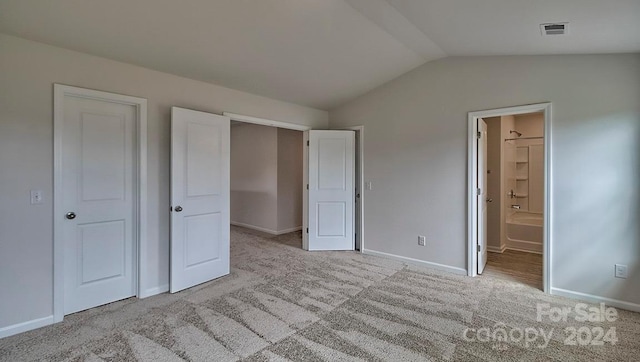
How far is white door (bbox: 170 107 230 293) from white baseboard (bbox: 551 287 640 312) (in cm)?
383

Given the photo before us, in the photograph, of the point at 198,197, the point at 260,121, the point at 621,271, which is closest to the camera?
the point at 621,271

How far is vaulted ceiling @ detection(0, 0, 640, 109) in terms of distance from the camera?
7.29ft

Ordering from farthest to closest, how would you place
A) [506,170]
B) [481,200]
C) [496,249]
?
[506,170] → [496,249] → [481,200]

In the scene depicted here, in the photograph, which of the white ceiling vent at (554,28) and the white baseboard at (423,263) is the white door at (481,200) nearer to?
the white baseboard at (423,263)

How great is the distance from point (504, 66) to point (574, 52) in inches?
24.7

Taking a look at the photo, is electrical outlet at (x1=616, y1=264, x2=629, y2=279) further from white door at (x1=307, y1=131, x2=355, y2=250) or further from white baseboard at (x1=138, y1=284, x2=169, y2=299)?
white baseboard at (x1=138, y1=284, x2=169, y2=299)

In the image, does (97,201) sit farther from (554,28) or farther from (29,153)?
(554,28)

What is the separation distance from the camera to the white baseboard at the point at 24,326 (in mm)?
2331

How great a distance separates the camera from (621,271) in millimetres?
2857

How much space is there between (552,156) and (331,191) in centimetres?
297

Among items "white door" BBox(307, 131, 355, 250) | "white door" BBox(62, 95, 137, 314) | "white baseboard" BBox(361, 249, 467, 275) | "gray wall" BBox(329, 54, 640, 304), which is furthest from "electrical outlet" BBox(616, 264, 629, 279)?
"white door" BBox(62, 95, 137, 314)

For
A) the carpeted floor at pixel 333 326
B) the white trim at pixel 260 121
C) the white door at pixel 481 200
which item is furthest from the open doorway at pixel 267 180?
the white door at pixel 481 200

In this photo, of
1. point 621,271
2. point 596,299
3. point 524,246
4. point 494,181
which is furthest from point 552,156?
point 524,246

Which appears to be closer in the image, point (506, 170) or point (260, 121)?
point (260, 121)
